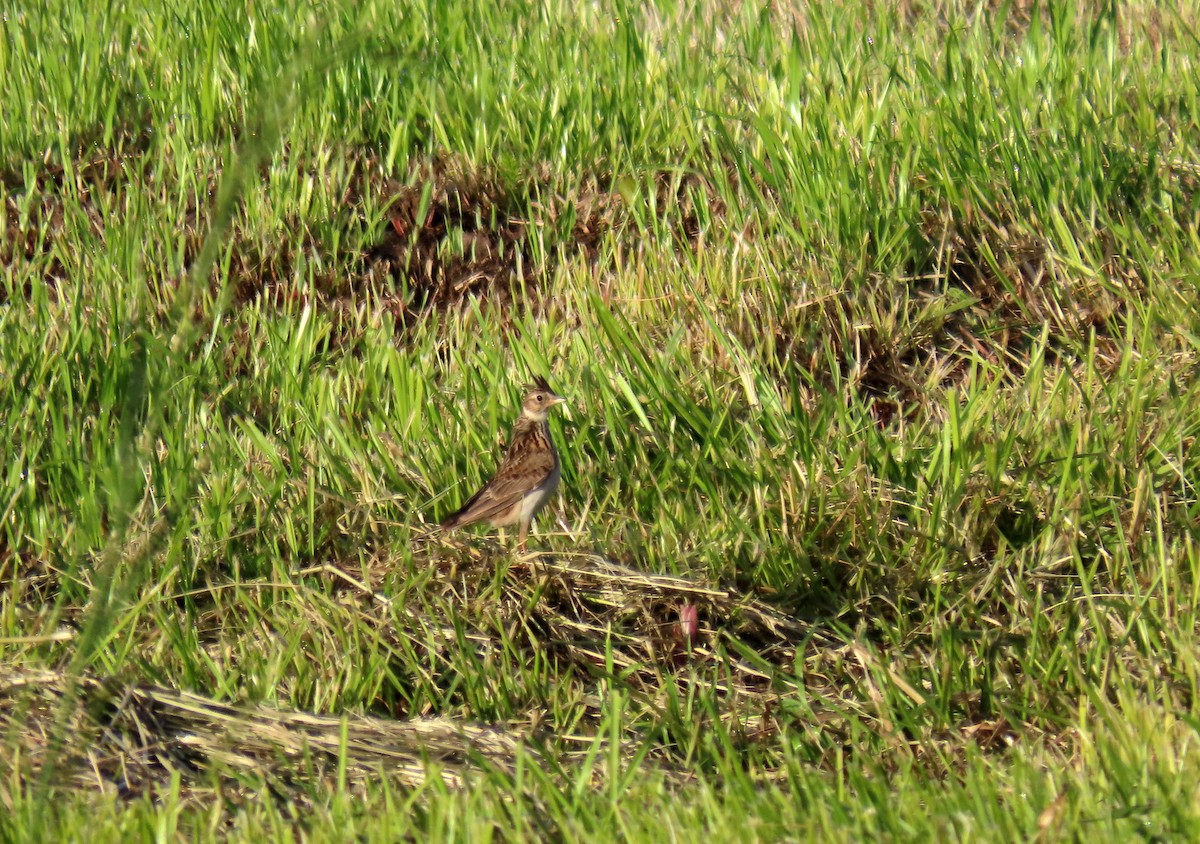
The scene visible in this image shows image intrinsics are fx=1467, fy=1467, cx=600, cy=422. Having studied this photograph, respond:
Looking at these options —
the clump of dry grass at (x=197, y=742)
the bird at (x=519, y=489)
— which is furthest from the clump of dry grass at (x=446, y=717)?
the bird at (x=519, y=489)

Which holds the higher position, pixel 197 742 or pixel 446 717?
pixel 197 742

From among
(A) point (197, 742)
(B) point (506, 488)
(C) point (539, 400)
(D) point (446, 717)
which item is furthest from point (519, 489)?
(A) point (197, 742)

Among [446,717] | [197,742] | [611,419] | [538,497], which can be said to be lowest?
[446,717]

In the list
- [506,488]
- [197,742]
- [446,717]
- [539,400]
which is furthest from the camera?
[539,400]

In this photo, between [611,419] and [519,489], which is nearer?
[519,489]

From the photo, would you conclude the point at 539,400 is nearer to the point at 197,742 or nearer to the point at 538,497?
the point at 538,497

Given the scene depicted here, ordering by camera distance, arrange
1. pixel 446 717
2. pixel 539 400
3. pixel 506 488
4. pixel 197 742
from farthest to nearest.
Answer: pixel 539 400 → pixel 506 488 → pixel 446 717 → pixel 197 742

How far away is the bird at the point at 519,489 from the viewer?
467cm

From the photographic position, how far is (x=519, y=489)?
15.4ft

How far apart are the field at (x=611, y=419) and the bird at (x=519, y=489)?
4.8 inches

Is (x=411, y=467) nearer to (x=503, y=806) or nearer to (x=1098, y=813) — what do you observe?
(x=503, y=806)

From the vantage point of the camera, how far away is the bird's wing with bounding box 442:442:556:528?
466 cm

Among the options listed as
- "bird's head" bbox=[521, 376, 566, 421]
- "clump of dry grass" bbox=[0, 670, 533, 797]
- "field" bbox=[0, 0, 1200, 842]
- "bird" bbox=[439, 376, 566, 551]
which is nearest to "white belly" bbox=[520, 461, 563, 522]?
"bird" bbox=[439, 376, 566, 551]

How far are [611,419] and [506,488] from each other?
498mm
